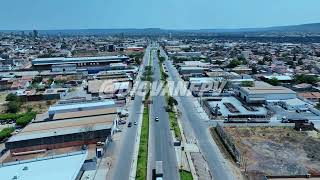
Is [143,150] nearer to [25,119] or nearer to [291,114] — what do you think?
[25,119]

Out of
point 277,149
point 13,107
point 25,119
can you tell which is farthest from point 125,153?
point 13,107

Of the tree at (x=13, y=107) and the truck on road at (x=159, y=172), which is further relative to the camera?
the tree at (x=13, y=107)

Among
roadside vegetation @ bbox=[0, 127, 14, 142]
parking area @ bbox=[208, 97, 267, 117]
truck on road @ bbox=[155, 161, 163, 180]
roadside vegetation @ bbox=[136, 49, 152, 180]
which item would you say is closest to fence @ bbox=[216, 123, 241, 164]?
parking area @ bbox=[208, 97, 267, 117]

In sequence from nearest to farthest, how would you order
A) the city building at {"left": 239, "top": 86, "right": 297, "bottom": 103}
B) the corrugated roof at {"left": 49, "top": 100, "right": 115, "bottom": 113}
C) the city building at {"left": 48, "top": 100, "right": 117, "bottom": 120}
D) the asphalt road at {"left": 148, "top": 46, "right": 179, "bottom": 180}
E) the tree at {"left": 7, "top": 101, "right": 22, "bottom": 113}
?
1. the asphalt road at {"left": 148, "top": 46, "right": 179, "bottom": 180}
2. the city building at {"left": 48, "top": 100, "right": 117, "bottom": 120}
3. the corrugated roof at {"left": 49, "top": 100, "right": 115, "bottom": 113}
4. the tree at {"left": 7, "top": 101, "right": 22, "bottom": 113}
5. the city building at {"left": 239, "top": 86, "right": 297, "bottom": 103}

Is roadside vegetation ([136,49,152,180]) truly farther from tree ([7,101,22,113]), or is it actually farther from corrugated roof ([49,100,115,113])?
tree ([7,101,22,113])

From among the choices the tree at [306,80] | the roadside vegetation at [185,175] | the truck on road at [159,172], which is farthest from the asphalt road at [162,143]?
the tree at [306,80]

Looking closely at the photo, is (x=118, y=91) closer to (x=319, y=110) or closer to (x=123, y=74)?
(x=123, y=74)

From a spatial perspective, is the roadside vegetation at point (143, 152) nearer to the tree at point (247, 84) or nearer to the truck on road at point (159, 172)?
the truck on road at point (159, 172)
